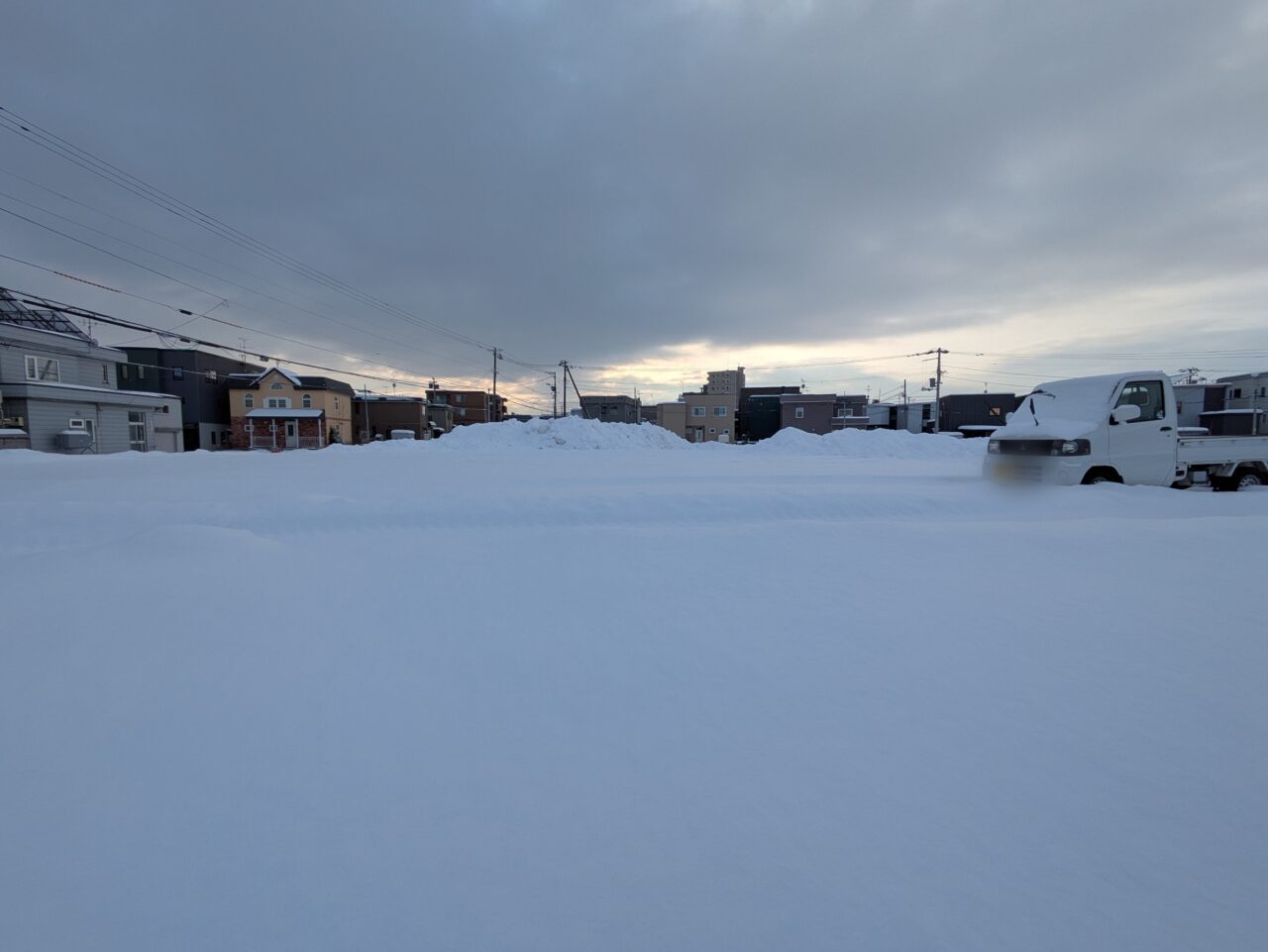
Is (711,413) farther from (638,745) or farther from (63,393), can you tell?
(638,745)

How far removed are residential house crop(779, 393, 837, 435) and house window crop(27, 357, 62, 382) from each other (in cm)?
5560

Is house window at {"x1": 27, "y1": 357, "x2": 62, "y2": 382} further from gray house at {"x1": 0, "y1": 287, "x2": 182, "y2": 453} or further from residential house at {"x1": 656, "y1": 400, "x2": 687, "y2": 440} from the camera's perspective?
residential house at {"x1": 656, "y1": 400, "x2": 687, "y2": 440}

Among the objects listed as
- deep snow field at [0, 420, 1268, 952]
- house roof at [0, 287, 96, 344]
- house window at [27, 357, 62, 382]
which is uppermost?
house roof at [0, 287, 96, 344]

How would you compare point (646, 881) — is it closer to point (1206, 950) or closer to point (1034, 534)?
point (1206, 950)

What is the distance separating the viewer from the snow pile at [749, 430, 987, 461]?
2658 centimetres

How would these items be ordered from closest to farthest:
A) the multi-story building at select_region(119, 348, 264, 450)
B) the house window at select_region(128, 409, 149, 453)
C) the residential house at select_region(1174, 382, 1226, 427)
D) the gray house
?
the gray house
the house window at select_region(128, 409, 149, 453)
the residential house at select_region(1174, 382, 1226, 427)
the multi-story building at select_region(119, 348, 264, 450)

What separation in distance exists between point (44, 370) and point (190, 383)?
916 inches

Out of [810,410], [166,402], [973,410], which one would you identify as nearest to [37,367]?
[166,402]

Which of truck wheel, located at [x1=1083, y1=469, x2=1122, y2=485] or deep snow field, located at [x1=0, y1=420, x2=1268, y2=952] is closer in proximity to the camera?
deep snow field, located at [x1=0, y1=420, x2=1268, y2=952]

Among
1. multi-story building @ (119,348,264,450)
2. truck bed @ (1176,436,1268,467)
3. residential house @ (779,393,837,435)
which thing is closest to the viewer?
truck bed @ (1176,436,1268,467)

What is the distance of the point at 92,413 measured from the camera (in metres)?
28.8

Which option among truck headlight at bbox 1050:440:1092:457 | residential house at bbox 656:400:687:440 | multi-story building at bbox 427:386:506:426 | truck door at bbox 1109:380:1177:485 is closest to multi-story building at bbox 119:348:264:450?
multi-story building at bbox 427:386:506:426

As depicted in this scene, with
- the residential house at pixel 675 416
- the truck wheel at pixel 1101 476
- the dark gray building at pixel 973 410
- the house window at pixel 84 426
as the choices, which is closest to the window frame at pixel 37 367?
the house window at pixel 84 426

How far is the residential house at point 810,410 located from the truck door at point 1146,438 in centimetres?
4937
